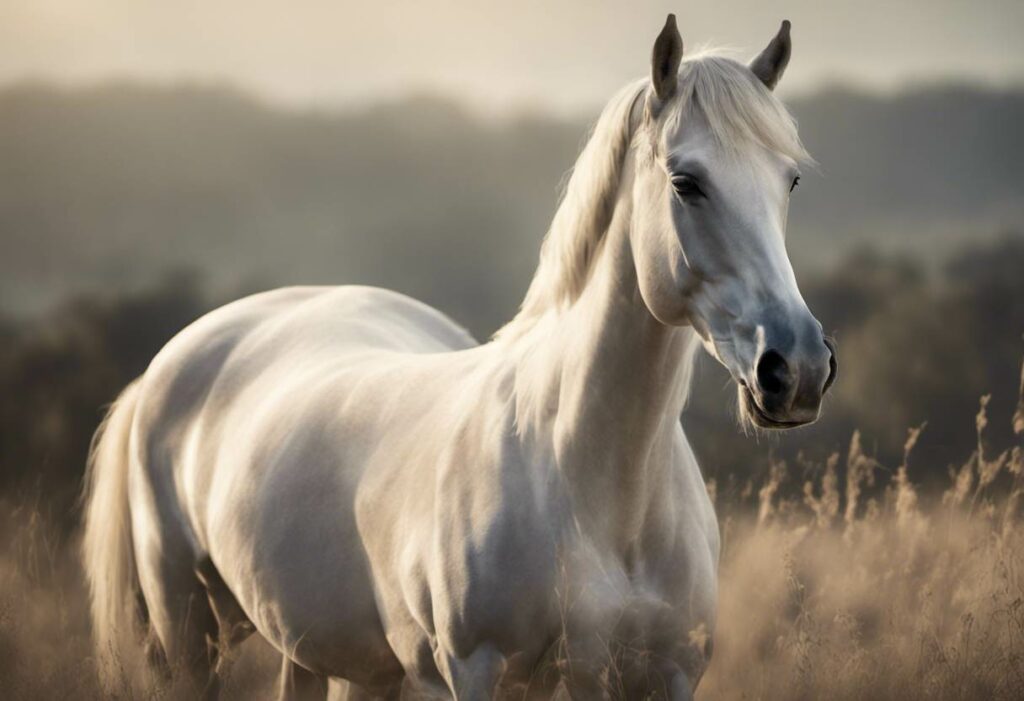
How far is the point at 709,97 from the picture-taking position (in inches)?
91.3

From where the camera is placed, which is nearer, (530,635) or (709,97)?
(709,97)

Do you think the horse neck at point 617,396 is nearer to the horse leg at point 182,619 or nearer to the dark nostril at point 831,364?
the dark nostril at point 831,364

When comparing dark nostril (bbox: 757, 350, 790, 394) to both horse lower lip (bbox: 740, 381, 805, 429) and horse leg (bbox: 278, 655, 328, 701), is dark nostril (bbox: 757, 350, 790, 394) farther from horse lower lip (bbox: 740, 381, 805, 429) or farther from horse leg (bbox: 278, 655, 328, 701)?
horse leg (bbox: 278, 655, 328, 701)

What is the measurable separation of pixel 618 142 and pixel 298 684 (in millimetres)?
2450

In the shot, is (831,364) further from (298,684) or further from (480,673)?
(298,684)

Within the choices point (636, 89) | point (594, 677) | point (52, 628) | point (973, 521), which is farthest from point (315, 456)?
point (973, 521)

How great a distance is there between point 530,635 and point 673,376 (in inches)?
24.7

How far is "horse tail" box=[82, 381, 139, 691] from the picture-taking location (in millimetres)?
4270

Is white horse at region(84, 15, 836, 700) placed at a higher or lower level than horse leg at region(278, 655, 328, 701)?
higher

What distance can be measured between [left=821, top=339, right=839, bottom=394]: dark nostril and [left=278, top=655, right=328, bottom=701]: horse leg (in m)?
2.58

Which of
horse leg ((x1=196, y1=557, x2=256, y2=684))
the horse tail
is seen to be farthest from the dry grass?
the horse tail

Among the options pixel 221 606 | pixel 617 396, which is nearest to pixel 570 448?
pixel 617 396

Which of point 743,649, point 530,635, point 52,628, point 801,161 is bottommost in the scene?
point 52,628

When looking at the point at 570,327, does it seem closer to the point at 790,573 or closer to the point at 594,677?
Result: the point at 594,677
